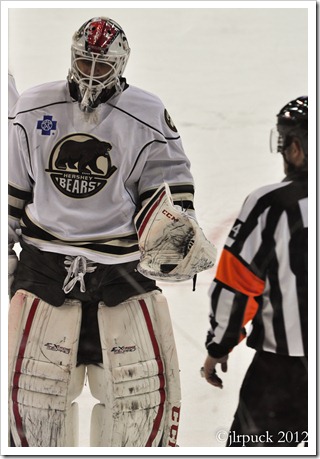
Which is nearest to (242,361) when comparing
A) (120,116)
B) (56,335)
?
(56,335)

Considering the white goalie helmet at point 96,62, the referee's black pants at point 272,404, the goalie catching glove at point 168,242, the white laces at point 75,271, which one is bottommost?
the referee's black pants at point 272,404

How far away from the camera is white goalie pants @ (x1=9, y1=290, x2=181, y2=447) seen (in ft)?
8.19

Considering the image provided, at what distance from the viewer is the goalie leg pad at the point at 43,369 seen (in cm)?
250

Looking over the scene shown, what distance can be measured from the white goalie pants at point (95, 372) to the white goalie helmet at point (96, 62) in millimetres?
490

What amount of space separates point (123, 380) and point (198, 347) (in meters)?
0.21

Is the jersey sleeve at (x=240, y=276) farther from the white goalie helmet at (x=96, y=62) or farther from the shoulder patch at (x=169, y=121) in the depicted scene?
the white goalie helmet at (x=96, y=62)

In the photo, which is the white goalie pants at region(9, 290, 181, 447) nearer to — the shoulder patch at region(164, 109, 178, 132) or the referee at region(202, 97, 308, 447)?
the referee at region(202, 97, 308, 447)

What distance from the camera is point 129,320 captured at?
8.24 ft

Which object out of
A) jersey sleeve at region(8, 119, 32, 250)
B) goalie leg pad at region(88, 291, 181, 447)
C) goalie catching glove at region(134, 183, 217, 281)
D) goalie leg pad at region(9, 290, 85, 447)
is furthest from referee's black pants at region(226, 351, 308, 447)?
jersey sleeve at region(8, 119, 32, 250)

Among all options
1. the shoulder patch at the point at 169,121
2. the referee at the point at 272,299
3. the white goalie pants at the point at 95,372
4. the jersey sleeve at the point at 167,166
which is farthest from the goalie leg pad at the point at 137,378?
the shoulder patch at the point at 169,121

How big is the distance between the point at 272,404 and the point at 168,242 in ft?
1.50

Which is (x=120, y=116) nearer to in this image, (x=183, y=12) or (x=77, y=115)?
(x=77, y=115)

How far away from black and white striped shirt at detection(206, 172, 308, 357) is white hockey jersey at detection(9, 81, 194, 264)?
199 millimetres

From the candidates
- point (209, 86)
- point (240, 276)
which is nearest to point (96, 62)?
point (209, 86)
